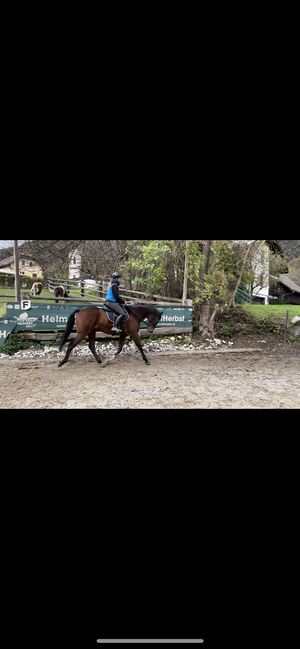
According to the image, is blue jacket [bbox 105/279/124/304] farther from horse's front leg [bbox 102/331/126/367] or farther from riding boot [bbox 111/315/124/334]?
horse's front leg [bbox 102/331/126/367]

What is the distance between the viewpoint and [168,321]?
395cm

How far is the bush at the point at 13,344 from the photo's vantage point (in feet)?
10.6

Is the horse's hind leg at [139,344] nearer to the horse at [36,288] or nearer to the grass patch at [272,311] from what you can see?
the horse at [36,288]

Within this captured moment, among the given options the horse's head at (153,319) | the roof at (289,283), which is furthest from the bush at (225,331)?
the horse's head at (153,319)

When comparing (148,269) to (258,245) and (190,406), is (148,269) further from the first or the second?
(190,406)

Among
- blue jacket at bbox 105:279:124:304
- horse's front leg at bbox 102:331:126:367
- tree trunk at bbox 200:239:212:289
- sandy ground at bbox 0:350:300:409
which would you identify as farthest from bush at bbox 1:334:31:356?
tree trunk at bbox 200:239:212:289

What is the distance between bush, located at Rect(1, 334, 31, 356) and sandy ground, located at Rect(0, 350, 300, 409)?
16cm

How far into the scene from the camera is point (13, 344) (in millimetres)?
3301

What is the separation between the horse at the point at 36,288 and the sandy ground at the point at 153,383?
745 mm

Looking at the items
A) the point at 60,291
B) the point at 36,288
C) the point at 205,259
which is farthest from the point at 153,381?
the point at 205,259

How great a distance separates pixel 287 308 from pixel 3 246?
4172 millimetres

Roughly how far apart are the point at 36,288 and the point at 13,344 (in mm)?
684

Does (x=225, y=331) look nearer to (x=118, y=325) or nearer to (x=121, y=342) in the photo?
(x=121, y=342)

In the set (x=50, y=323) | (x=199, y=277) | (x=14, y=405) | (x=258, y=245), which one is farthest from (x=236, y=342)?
(x=14, y=405)
